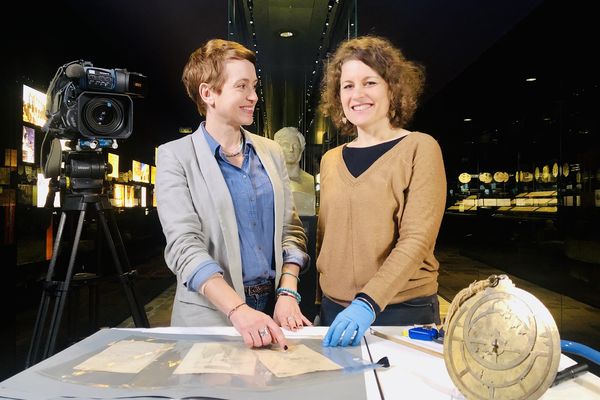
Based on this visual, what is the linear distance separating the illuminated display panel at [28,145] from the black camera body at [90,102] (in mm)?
2361

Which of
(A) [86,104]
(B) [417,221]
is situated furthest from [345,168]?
(A) [86,104]

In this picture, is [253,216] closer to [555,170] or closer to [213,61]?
[213,61]

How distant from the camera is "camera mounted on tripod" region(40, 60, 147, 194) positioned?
77.6 inches

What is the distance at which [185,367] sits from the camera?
0.82 metres

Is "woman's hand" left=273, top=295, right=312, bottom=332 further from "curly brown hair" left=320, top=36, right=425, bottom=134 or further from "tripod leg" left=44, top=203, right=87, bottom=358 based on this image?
"tripod leg" left=44, top=203, right=87, bottom=358

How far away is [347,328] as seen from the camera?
0.98 meters

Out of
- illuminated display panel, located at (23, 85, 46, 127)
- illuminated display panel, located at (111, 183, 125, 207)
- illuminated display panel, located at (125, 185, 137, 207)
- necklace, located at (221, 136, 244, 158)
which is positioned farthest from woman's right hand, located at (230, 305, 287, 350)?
illuminated display panel, located at (125, 185, 137, 207)

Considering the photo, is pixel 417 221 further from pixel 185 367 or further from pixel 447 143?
pixel 447 143

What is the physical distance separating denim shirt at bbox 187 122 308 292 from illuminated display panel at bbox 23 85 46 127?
340 centimetres

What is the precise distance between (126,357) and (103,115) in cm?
140

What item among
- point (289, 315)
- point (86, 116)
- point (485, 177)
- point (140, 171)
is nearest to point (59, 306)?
point (86, 116)

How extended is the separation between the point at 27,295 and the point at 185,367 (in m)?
4.17

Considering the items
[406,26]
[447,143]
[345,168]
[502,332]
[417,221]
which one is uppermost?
[406,26]

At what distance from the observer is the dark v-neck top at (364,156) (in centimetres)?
137
